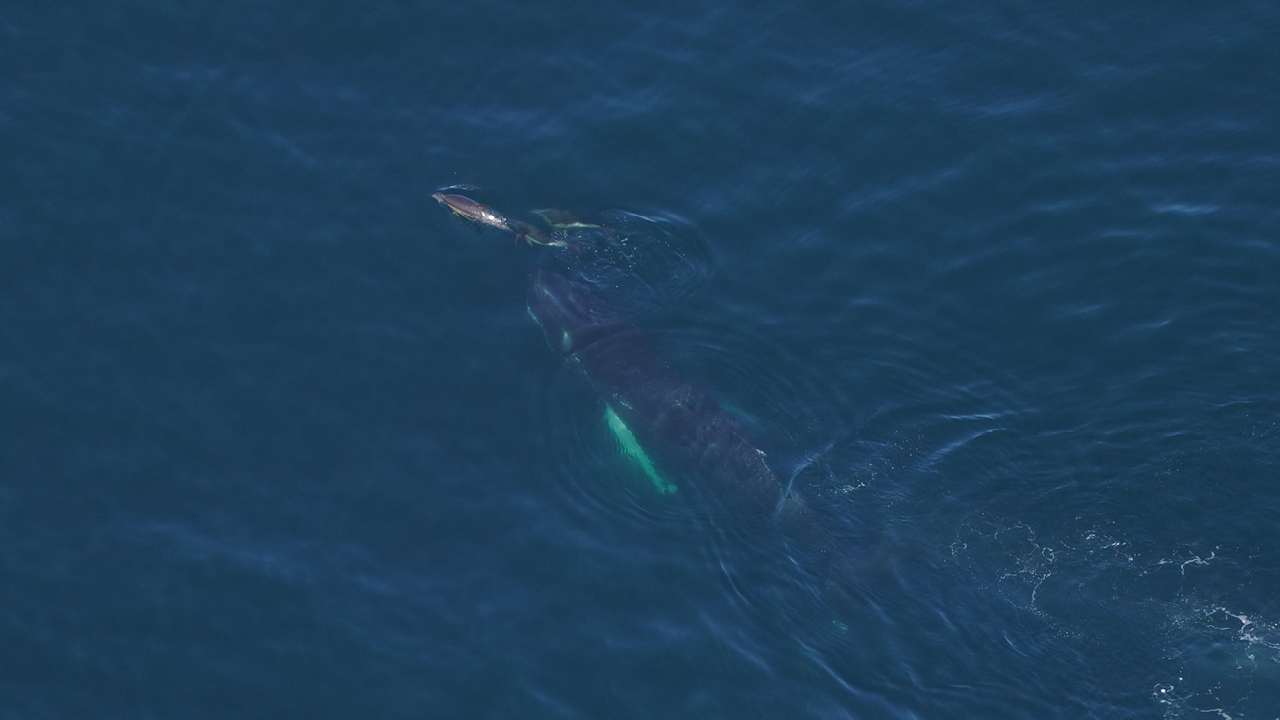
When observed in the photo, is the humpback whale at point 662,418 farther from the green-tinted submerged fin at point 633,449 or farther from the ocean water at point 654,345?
the ocean water at point 654,345

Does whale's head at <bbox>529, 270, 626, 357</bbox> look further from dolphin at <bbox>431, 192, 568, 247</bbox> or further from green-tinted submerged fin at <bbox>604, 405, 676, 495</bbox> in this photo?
green-tinted submerged fin at <bbox>604, 405, 676, 495</bbox>

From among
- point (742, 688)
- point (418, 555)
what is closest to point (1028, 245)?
point (742, 688)

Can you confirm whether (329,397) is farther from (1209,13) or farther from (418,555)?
(1209,13)

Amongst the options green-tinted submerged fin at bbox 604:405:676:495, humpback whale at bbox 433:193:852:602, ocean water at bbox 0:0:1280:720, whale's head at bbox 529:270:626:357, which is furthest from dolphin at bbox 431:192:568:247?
green-tinted submerged fin at bbox 604:405:676:495

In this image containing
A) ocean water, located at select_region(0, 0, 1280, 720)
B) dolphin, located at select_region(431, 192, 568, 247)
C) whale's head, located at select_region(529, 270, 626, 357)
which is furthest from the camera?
dolphin, located at select_region(431, 192, 568, 247)

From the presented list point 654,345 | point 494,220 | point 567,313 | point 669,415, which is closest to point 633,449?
point 669,415

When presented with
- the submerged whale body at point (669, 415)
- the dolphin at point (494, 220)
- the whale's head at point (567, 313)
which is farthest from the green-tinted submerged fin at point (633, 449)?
the dolphin at point (494, 220)
